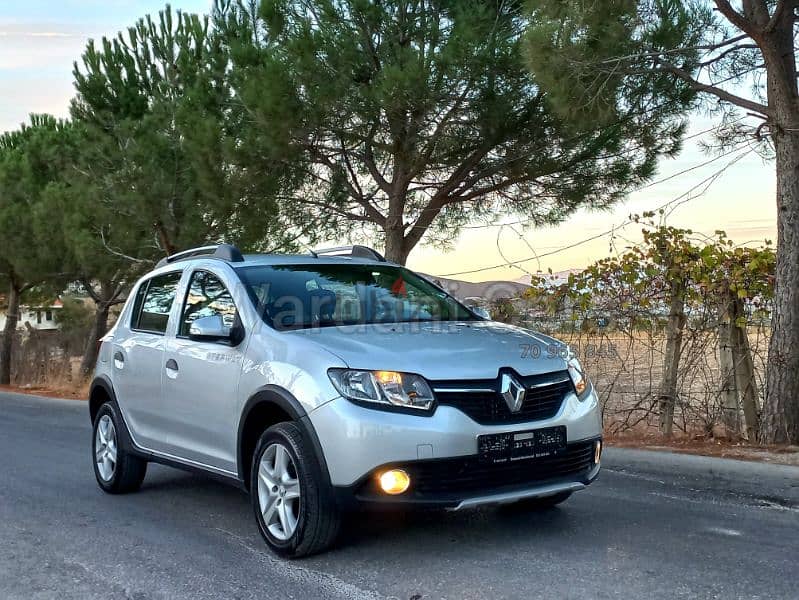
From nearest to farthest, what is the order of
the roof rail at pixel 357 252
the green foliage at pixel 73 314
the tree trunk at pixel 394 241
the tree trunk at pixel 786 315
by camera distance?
the roof rail at pixel 357 252 < the tree trunk at pixel 786 315 < the tree trunk at pixel 394 241 < the green foliage at pixel 73 314

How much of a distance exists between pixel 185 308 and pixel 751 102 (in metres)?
5.63

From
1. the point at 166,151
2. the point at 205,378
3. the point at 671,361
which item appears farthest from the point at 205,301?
the point at 166,151

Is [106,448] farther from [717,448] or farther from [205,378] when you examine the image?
[717,448]

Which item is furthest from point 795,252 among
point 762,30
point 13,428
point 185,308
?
point 13,428

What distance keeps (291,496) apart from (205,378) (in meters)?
1.15

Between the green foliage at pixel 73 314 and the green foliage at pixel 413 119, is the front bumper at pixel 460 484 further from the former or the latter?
the green foliage at pixel 73 314

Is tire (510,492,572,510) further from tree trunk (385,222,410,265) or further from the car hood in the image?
tree trunk (385,222,410,265)

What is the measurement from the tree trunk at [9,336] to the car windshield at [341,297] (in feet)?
87.5

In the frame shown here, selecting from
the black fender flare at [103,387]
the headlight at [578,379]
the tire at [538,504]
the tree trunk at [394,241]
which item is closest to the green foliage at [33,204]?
the tree trunk at [394,241]

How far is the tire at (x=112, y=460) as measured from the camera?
7016mm

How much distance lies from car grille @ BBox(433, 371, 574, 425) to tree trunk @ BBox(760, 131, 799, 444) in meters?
4.25

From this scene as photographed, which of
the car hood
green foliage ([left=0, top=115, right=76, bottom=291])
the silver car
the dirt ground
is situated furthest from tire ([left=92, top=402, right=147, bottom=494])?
green foliage ([left=0, top=115, right=76, bottom=291])

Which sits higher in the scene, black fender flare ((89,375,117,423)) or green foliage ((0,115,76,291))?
green foliage ((0,115,76,291))

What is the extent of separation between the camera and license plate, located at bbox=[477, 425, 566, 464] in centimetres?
469
